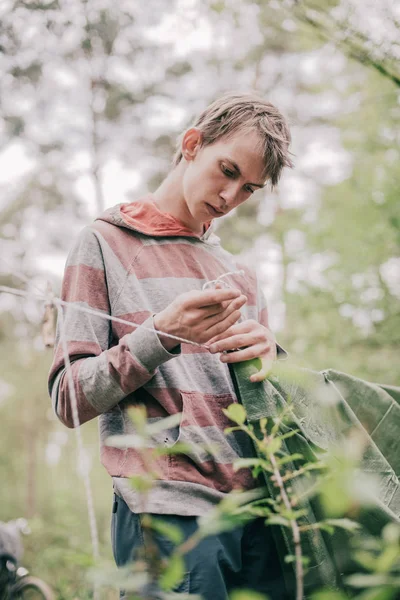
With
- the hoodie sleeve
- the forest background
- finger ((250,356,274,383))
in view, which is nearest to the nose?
the hoodie sleeve

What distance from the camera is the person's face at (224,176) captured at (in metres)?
1.75

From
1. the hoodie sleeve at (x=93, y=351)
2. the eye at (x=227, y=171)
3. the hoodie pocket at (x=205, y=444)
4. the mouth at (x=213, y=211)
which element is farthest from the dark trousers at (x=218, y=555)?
the eye at (x=227, y=171)

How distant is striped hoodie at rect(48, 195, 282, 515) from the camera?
138 centimetres

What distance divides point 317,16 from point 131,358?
255 cm

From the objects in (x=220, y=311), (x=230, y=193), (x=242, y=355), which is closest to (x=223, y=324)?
(x=220, y=311)

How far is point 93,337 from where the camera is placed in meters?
1.51

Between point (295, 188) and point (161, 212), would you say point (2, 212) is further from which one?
point (161, 212)

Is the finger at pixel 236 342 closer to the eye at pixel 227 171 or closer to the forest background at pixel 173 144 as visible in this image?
the eye at pixel 227 171

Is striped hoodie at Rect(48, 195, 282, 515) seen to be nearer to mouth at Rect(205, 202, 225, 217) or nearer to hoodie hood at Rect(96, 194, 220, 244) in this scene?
hoodie hood at Rect(96, 194, 220, 244)

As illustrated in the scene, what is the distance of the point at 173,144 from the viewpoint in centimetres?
930

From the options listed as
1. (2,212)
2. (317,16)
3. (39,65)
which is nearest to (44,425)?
(2,212)

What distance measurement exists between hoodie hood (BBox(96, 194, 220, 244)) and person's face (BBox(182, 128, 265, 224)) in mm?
73

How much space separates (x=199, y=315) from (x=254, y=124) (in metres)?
0.80

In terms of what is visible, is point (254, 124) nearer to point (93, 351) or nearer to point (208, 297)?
point (208, 297)
